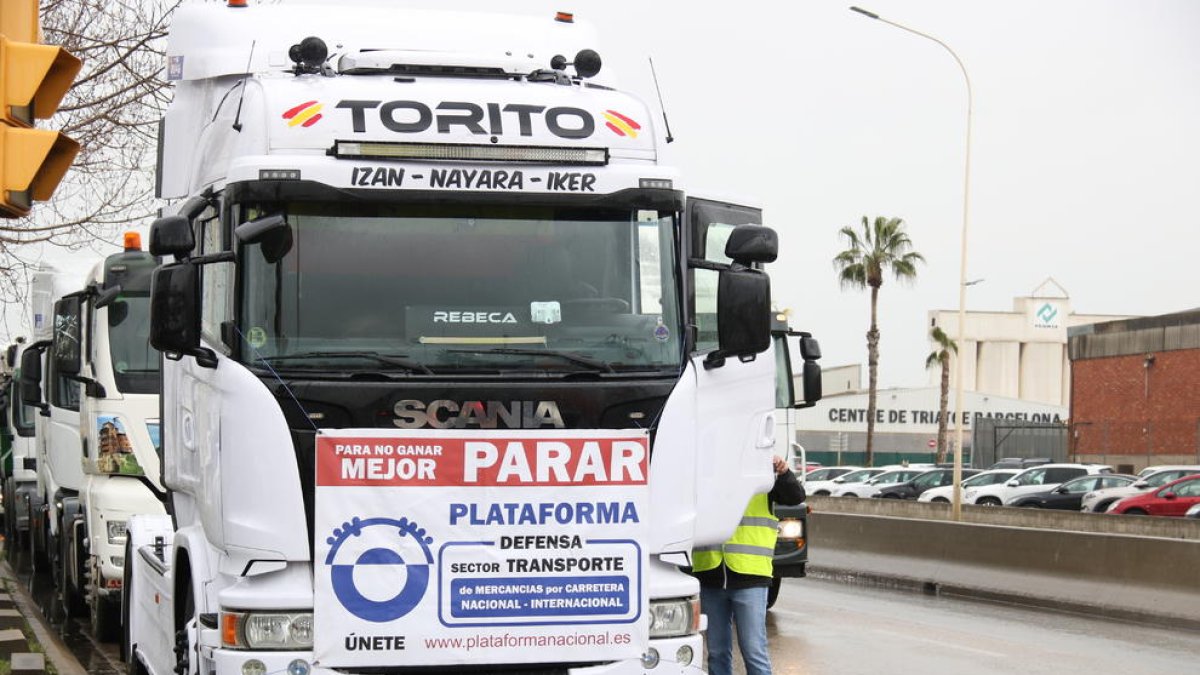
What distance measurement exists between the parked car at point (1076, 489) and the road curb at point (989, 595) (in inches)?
700

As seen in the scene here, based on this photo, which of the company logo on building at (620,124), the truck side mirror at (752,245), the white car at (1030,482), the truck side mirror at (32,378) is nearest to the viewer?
the truck side mirror at (752,245)

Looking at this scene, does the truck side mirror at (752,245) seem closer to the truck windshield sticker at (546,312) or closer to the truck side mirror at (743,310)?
the truck side mirror at (743,310)

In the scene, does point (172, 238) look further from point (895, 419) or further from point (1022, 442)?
point (895, 419)

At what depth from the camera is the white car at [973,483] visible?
1829 inches

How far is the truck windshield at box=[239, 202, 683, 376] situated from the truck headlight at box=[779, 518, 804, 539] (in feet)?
33.0

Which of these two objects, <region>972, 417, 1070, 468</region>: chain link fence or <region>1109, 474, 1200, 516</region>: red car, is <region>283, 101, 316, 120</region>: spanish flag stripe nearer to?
<region>1109, 474, 1200, 516</region>: red car

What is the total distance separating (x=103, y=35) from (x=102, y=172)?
6.87ft

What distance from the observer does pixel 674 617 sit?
7.36 meters

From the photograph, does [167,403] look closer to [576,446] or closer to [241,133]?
[241,133]

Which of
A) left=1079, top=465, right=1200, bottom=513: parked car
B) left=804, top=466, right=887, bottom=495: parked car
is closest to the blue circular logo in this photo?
left=1079, top=465, right=1200, bottom=513: parked car

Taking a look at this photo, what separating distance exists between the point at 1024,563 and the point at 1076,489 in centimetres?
2252

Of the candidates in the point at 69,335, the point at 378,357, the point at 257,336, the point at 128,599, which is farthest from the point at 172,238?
the point at 69,335

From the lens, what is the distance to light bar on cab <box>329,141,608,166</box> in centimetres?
738

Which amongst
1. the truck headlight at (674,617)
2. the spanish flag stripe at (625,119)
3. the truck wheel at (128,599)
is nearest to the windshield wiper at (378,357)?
the truck headlight at (674,617)
